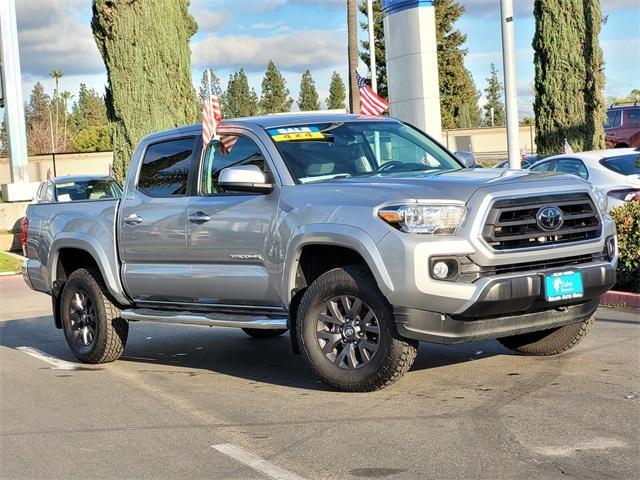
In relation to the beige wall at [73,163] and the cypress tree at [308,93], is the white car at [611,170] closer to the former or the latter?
the beige wall at [73,163]

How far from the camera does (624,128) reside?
99.5ft

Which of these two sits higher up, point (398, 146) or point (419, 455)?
point (398, 146)

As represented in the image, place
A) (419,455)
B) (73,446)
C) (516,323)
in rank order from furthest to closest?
1. (516,323)
2. (73,446)
3. (419,455)

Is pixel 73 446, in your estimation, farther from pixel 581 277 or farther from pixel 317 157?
pixel 581 277

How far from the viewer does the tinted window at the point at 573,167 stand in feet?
47.2

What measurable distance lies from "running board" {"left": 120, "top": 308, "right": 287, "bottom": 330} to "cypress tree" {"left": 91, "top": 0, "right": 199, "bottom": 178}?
16.7m

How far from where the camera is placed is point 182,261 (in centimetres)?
814

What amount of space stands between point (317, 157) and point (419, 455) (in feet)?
9.64

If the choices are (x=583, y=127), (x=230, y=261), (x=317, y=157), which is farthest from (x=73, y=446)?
(x=583, y=127)

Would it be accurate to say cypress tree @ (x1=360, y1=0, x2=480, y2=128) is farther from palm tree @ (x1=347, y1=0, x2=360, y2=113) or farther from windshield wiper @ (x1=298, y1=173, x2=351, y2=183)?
windshield wiper @ (x1=298, y1=173, x2=351, y2=183)

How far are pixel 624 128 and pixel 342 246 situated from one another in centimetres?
2546

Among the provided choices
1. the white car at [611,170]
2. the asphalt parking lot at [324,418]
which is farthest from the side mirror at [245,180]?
the white car at [611,170]

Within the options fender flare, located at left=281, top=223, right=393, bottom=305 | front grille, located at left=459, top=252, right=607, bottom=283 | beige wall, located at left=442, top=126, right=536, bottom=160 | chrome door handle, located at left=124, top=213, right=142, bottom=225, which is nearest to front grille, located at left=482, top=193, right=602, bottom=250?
front grille, located at left=459, top=252, right=607, bottom=283

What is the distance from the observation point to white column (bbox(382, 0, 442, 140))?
21.4 metres
